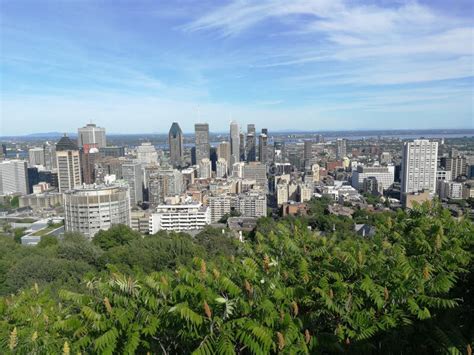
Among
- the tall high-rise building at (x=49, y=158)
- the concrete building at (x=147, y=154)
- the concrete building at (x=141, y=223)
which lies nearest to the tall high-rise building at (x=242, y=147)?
the concrete building at (x=147, y=154)

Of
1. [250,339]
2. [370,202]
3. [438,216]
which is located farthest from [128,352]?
[370,202]

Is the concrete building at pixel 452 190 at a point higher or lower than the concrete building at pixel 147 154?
lower

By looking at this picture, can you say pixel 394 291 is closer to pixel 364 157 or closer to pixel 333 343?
pixel 333 343

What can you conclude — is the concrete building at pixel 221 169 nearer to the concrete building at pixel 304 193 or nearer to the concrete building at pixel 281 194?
the concrete building at pixel 281 194

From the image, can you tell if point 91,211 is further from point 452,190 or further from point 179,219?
point 452,190

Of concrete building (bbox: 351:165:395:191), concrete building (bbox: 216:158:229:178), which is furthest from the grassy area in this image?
concrete building (bbox: 351:165:395:191)

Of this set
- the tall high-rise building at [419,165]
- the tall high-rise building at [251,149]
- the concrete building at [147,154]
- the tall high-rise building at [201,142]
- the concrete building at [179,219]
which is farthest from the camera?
the tall high-rise building at [251,149]

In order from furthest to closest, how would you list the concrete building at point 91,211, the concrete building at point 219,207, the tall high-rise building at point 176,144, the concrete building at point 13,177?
the tall high-rise building at point 176,144 < the concrete building at point 13,177 < the concrete building at point 219,207 < the concrete building at point 91,211

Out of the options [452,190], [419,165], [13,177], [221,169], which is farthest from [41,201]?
[452,190]
